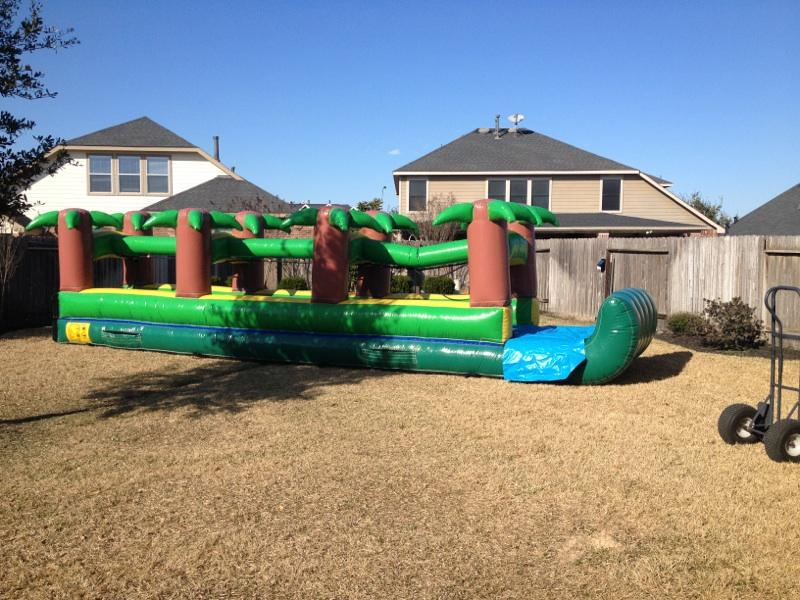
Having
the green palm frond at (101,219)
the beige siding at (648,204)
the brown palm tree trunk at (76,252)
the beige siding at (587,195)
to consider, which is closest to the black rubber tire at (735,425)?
the brown palm tree trunk at (76,252)

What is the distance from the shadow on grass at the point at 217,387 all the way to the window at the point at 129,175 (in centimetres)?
1928

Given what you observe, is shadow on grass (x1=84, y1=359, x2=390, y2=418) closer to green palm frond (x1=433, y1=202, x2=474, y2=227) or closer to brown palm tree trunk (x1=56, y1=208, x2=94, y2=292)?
green palm frond (x1=433, y1=202, x2=474, y2=227)

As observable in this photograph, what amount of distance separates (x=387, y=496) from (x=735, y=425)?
3587 mm

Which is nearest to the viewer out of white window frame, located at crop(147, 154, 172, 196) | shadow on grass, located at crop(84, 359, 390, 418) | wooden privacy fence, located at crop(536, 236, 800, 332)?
shadow on grass, located at crop(84, 359, 390, 418)

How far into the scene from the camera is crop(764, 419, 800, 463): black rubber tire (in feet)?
19.0

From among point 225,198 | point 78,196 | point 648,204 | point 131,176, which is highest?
point 131,176

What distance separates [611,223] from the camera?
25.2 m

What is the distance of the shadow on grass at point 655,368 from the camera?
9.43 metres

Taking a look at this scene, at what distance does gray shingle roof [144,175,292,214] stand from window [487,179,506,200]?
8117mm

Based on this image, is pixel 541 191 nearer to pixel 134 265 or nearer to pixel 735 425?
pixel 134 265

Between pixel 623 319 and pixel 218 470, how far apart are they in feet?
17.6

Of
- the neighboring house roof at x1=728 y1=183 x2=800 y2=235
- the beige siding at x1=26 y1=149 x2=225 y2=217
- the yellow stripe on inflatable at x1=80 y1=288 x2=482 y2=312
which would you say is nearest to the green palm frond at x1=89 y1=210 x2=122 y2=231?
the yellow stripe on inflatable at x1=80 y1=288 x2=482 y2=312

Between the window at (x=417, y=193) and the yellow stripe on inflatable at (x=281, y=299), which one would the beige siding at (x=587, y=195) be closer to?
the window at (x=417, y=193)

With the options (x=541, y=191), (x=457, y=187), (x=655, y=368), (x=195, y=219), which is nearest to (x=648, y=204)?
(x=541, y=191)
